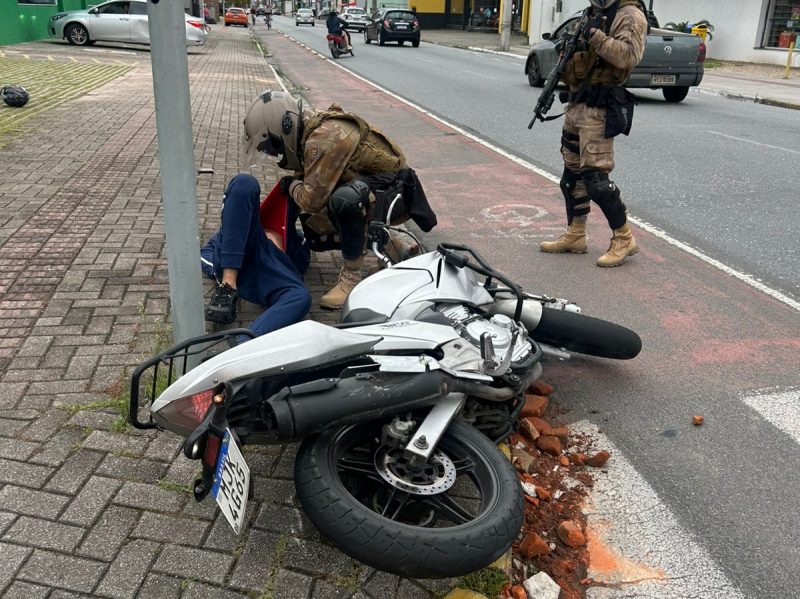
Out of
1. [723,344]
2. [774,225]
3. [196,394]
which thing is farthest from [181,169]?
[774,225]

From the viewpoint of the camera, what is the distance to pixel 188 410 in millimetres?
2371

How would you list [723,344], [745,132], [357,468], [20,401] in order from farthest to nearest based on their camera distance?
[745,132] → [723,344] → [20,401] → [357,468]

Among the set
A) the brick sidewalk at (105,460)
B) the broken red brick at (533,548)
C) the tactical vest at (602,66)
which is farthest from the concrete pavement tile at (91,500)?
the tactical vest at (602,66)

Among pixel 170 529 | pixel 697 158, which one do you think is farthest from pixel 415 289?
pixel 697 158

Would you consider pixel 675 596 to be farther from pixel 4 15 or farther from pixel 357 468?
pixel 4 15

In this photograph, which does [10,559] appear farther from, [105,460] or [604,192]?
[604,192]

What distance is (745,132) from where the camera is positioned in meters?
11.2

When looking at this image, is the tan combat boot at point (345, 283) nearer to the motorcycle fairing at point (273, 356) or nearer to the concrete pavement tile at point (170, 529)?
the motorcycle fairing at point (273, 356)

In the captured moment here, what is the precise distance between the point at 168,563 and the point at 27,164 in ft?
21.7

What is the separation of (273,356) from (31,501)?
3.27ft

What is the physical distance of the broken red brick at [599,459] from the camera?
302 centimetres

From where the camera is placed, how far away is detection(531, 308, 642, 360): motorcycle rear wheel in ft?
11.7

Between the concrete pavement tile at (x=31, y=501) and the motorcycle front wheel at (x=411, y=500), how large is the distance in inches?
33.9

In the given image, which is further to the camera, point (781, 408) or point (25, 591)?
point (781, 408)
